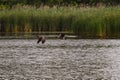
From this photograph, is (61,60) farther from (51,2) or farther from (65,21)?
(51,2)

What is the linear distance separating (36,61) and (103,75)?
521 cm

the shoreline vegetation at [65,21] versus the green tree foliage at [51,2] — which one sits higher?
the shoreline vegetation at [65,21]

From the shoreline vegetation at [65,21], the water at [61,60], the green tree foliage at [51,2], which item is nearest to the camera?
the water at [61,60]

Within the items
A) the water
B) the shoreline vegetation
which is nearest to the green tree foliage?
the shoreline vegetation

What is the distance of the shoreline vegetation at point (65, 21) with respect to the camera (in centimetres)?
3822

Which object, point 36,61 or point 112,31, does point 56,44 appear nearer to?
point 112,31

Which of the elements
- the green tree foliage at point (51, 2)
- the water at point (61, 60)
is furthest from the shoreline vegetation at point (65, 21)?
the green tree foliage at point (51, 2)

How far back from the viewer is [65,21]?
42062 millimetres

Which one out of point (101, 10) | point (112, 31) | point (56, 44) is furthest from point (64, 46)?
point (101, 10)

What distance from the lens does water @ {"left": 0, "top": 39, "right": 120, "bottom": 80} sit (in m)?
19.7

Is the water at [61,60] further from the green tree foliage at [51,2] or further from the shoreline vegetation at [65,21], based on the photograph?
the green tree foliage at [51,2]

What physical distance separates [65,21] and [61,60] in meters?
17.7

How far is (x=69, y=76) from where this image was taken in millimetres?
19422

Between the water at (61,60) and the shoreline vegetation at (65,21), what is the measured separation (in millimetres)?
3499
